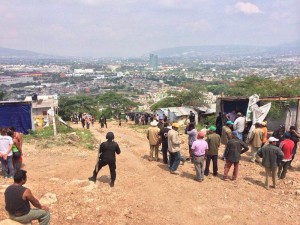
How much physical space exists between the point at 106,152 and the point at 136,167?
8.37ft

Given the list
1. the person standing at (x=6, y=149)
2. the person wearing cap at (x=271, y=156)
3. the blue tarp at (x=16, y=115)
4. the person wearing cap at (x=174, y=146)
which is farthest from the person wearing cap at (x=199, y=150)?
the blue tarp at (x=16, y=115)

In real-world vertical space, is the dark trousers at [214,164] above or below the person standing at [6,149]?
below

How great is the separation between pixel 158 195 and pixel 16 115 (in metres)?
11.6

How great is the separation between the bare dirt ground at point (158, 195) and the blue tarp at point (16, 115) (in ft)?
23.2

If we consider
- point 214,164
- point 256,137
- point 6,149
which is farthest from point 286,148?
point 6,149

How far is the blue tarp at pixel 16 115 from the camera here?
16.2 meters

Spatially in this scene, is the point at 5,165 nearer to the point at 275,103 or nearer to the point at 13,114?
the point at 13,114

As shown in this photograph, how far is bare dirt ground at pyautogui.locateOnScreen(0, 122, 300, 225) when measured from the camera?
627 cm

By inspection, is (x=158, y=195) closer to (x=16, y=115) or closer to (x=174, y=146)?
(x=174, y=146)

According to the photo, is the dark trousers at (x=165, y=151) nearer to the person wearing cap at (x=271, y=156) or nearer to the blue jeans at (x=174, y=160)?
the blue jeans at (x=174, y=160)

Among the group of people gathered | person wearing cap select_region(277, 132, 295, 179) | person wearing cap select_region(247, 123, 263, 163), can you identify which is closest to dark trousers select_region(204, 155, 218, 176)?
the group of people gathered

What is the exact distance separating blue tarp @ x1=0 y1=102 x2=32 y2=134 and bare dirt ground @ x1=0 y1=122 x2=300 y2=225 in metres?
7.07

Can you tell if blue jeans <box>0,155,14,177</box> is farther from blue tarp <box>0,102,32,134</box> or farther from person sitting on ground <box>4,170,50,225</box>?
blue tarp <box>0,102,32,134</box>

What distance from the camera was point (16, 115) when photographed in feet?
53.7
